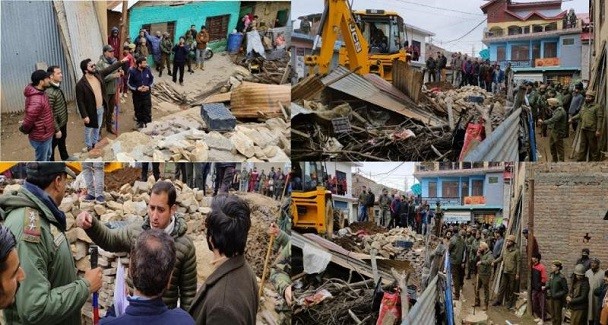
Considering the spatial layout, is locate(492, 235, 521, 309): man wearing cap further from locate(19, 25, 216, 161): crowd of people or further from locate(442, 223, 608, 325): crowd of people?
locate(19, 25, 216, 161): crowd of people

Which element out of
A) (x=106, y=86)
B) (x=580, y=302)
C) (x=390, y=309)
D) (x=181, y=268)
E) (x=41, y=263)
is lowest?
(x=390, y=309)

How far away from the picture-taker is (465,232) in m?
4.57

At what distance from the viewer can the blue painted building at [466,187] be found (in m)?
4.45

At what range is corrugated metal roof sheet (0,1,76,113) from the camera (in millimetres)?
4446

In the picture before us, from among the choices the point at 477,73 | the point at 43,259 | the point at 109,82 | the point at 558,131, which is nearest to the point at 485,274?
the point at 558,131

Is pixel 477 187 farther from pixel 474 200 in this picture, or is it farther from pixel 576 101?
pixel 576 101

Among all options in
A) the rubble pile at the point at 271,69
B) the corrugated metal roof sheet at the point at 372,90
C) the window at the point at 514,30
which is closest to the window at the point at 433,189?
the corrugated metal roof sheet at the point at 372,90

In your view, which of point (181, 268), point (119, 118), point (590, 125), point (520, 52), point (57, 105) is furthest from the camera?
point (119, 118)

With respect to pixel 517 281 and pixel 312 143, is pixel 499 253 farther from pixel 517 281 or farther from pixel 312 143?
pixel 312 143

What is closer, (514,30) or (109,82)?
(514,30)

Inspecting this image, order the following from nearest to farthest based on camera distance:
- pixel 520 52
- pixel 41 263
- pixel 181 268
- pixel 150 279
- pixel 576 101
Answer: pixel 150 279, pixel 41 263, pixel 181 268, pixel 576 101, pixel 520 52

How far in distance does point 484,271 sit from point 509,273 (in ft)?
0.52

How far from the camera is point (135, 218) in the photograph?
4156 mm

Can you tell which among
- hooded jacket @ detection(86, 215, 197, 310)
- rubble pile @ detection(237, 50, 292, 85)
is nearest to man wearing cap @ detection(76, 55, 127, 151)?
rubble pile @ detection(237, 50, 292, 85)
